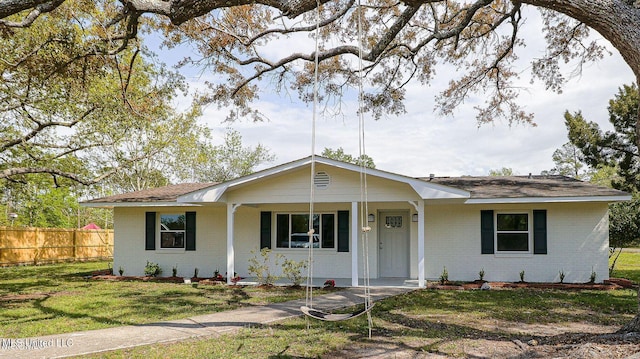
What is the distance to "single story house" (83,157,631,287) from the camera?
40.1 feet

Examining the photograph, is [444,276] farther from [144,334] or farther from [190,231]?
[144,334]

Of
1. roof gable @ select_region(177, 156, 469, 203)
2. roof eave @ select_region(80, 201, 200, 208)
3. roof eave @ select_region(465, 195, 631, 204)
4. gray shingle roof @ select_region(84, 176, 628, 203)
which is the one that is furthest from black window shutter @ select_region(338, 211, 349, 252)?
roof eave @ select_region(80, 201, 200, 208)

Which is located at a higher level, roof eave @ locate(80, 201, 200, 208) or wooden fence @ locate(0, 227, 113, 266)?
roof eave @ locate(80, 201, 200, 208)

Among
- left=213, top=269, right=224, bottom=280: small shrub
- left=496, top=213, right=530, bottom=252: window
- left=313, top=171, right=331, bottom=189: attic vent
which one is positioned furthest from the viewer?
left=213, top=269, right=224, bottom=280: small shrub

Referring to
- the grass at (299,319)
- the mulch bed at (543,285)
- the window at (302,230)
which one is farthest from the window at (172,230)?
the mulch bed at (543,285)

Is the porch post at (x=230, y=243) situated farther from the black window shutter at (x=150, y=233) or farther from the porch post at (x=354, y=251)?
the black window shutter at (x=150, y=233)

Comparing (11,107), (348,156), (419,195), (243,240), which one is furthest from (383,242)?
(348,156)

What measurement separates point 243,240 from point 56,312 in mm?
6360

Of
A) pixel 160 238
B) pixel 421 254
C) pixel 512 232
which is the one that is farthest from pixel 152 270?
pixel 512 232

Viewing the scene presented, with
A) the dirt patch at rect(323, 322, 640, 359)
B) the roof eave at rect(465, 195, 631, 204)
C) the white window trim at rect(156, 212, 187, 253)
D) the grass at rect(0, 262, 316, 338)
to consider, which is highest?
the roof eave at rect(465, 195, 631, 204)

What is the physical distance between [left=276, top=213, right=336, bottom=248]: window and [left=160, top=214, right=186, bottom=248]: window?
3.19 meters

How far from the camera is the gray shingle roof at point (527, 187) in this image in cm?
1191

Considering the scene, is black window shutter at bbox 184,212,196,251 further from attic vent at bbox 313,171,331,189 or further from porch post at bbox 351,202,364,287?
porch post at bbox 351,202,364,287

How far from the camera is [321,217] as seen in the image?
1428cm
